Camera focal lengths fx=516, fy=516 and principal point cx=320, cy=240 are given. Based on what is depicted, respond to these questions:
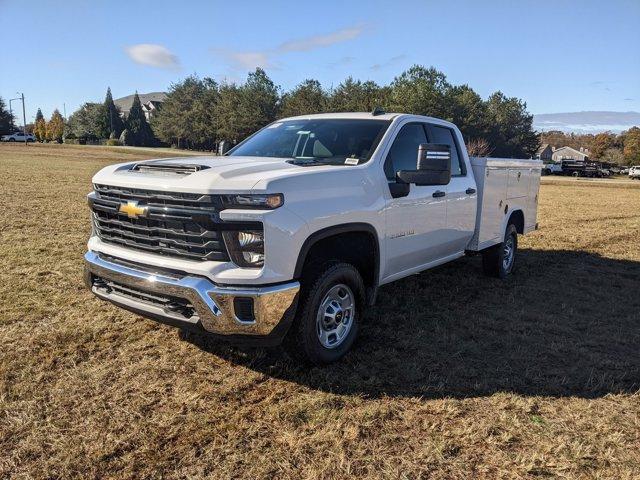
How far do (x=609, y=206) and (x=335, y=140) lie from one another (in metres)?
17.0

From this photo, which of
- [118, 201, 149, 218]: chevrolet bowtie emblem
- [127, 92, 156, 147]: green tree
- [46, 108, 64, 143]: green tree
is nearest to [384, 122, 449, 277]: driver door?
[118, 201, 149, 218]: chevrolet bowtie emblem

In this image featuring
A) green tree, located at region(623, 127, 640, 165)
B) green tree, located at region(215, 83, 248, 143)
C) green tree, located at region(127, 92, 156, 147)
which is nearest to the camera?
green tree, located at region(215, 83, 248, 143)

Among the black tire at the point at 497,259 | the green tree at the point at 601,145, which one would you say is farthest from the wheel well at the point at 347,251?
the green tree at the point at 601,145

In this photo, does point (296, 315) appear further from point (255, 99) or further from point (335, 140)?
point (255, 99)

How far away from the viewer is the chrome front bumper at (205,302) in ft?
10.9

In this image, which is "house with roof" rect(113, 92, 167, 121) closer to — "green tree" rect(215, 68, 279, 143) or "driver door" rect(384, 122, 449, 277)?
"green tree" rect(215, 68, 279, 143)

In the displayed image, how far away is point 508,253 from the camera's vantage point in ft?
24.1

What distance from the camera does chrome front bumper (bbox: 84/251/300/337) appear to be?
3324 mm

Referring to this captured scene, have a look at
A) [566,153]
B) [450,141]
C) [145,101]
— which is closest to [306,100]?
[450,141]

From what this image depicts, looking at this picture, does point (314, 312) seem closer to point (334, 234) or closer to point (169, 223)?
point (334, 234)

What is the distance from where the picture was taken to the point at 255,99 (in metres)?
70.8

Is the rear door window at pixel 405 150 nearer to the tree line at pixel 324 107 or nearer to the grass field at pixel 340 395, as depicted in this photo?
the grass field at pixel 340 395

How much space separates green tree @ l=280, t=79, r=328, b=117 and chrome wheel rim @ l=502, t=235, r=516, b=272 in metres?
59.3

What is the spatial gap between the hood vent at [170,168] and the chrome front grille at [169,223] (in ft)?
0.82
